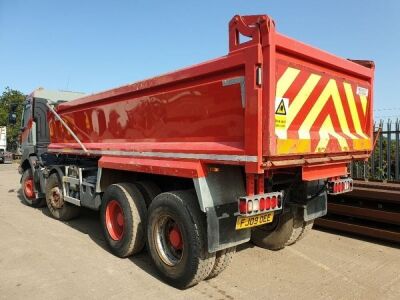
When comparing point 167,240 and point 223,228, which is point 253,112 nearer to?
point 223,228

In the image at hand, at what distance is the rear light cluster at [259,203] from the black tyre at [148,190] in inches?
62.9

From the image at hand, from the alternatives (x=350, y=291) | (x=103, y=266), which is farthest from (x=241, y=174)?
(x=103, y=266)

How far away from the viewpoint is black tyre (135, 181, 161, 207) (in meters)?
4.76

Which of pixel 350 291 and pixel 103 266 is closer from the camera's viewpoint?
pixel 350 291

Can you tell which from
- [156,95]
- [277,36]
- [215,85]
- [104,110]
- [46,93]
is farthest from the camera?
[46,93]

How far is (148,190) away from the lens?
4809 millimetres

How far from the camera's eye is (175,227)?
410cm

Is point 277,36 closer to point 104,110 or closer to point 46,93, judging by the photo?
point 104,110

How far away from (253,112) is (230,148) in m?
0.42

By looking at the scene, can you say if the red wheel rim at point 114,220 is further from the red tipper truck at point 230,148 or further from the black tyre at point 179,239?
→ the black tyre at point 179,239

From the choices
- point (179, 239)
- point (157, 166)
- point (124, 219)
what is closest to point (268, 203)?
point (179, 239)

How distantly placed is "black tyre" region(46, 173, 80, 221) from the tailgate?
15.9 ft

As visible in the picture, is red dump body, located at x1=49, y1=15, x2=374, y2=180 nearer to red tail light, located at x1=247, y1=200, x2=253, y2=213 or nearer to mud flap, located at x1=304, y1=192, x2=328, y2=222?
red tail light, located at x1=247, y1=200, x2=253, y2=213

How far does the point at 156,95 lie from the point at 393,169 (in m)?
4.81
